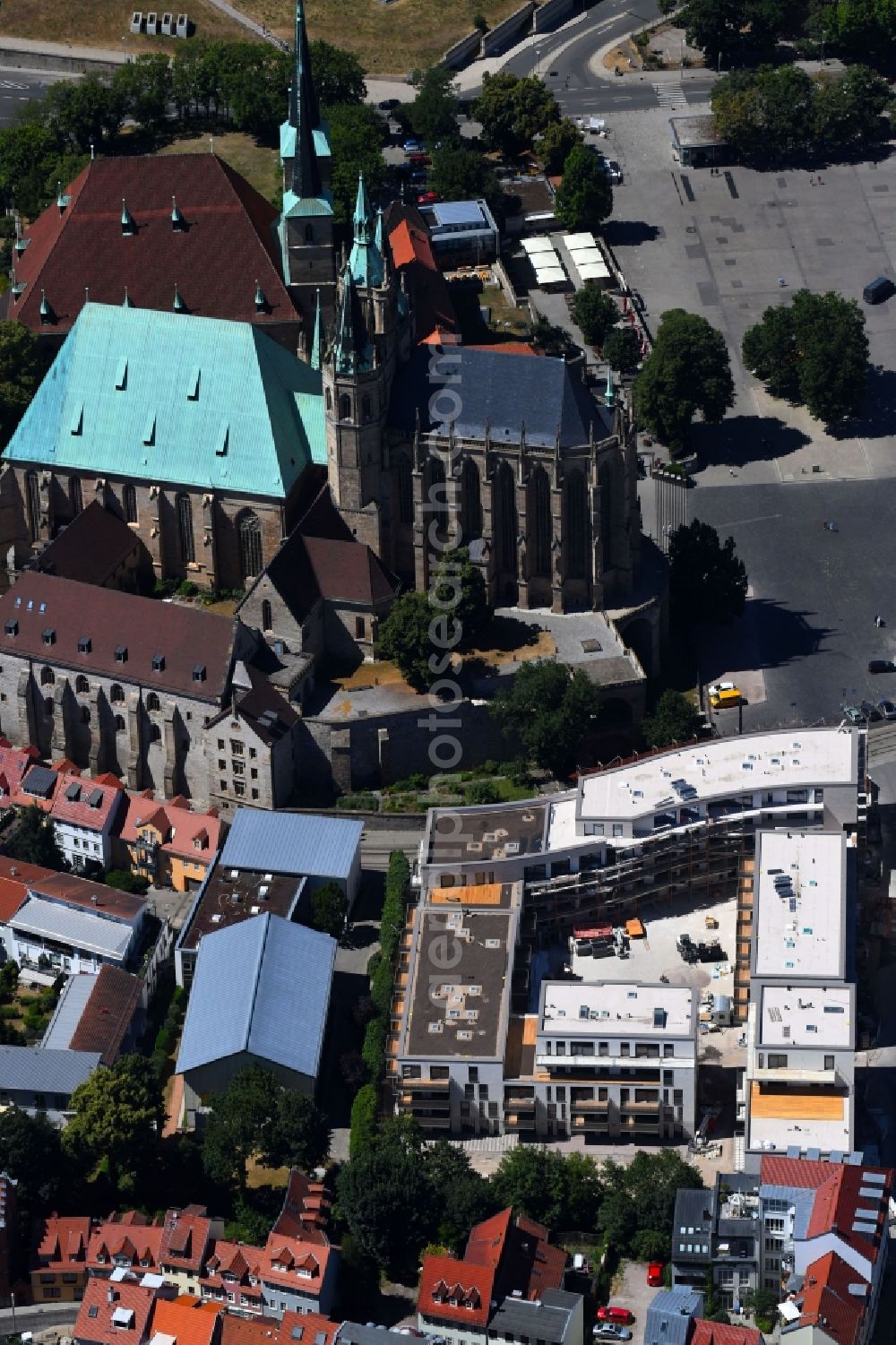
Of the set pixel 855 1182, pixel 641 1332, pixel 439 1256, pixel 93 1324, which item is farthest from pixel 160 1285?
pixel 855 1182

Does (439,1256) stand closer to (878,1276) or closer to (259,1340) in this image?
(259,1340)

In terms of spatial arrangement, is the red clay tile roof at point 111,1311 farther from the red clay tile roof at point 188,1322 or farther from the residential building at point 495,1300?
the residential building at point 495,1300

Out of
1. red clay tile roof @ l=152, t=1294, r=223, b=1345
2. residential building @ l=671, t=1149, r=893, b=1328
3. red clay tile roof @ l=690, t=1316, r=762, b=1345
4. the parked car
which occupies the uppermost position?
residential building @ l=671, t=1149, r=893, b=1328

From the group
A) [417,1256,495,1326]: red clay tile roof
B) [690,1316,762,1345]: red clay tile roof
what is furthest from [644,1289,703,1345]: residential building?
[417,1256,495,1326]: red clay tile roof

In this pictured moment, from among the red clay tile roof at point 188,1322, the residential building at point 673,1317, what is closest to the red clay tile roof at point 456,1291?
the residential building at point 673,1317

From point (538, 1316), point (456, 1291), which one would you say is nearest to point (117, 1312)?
point (456, 1291)

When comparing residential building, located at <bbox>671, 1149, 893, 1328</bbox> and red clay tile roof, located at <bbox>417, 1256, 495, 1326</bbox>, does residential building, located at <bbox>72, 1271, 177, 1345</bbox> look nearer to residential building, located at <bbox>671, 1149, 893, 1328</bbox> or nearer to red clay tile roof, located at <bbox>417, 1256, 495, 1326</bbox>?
red clay tile roof, located at <bbox>417, 1256, 495, 1326</bbox>

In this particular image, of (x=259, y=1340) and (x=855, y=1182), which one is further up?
(x=855, y=1182)
